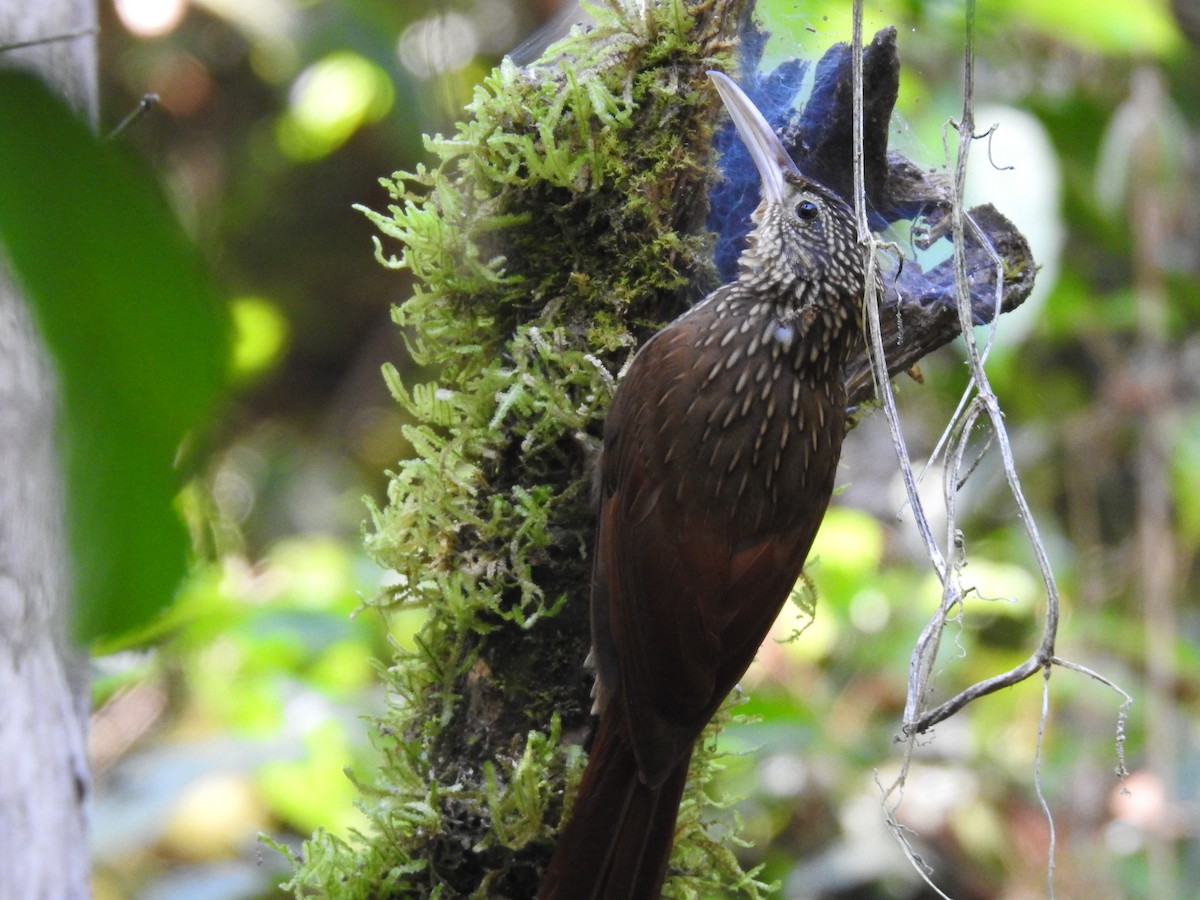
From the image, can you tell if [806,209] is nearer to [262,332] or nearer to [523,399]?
[523,399]

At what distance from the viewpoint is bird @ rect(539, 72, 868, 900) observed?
2166mm

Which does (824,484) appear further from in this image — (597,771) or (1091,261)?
→ (1091,261)

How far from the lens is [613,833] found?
2.13m

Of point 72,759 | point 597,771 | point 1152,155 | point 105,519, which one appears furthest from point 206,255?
point 1152,155

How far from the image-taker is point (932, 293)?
98.3 inches

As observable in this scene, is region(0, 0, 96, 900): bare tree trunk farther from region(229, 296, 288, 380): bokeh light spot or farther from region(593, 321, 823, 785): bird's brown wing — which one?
region(229, 296, 288, 380): bokeh light spot

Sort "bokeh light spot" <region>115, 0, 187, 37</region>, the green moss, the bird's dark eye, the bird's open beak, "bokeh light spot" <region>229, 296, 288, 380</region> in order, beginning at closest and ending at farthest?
the green moss < the bird's open beak < the bird's dark eye < "bokeh light spot" <region>115, 0, 187, 37</region> < "bokeh light spot" <region>229, 296, 288, 380</region>

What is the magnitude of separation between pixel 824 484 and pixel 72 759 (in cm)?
142

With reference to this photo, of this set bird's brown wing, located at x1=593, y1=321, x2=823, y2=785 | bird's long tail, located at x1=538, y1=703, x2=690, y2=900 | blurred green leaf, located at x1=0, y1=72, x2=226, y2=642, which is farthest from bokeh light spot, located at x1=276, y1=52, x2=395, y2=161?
blurred green leaf, located at x1=0, y1=72, x2=226, y2=642

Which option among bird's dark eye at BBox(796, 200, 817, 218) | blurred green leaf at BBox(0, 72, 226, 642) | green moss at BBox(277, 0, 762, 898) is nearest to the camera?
blurred green leaf at BBox(0, 72, 226, 642)

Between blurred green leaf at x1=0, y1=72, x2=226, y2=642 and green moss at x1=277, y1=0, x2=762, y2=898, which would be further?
green moss at x1=277, y1=0, x2=762, y2=898

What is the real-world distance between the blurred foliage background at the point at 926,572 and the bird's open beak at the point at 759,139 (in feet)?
1.72

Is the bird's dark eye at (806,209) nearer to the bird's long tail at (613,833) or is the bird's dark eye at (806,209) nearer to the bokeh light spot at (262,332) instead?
the bird's long tail at (613,833)

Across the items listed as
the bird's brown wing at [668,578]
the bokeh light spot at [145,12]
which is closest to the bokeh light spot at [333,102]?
the bokeh light spot at [145,12]
